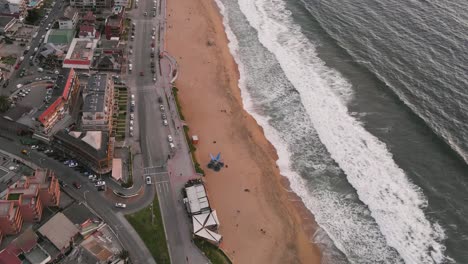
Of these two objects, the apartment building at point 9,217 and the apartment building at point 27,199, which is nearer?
the apartment building at point 9,217

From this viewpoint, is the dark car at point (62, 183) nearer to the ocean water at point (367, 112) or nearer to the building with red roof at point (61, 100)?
the building with red roof at point (61, 100)

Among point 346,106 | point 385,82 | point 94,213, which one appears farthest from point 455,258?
point 94,213

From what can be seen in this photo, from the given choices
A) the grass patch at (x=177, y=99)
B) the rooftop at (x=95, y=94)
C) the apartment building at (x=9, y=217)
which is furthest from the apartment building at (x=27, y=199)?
the grass patch at (x=177, y=99)

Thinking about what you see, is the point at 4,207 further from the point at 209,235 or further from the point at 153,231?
the point at 209,235

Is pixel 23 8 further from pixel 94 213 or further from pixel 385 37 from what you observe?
pixel 385 37

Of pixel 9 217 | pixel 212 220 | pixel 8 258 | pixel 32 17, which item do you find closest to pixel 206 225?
pixel 212 220

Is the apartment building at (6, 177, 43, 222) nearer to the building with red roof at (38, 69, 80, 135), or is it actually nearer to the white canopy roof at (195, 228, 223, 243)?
the building with red roof at (38, 69, 80, 135)

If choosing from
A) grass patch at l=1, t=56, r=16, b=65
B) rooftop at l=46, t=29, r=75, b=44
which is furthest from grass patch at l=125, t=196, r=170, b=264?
rooftop at l=46, t=29, r=75, b=44
